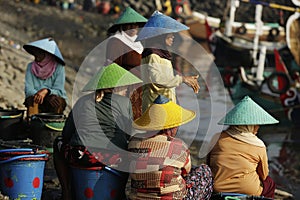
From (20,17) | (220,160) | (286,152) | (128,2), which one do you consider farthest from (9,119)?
(128,2)

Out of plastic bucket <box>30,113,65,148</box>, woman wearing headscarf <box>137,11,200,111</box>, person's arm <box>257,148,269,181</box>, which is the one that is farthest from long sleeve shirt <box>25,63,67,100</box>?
person's arm <box>257,148,269,181</box>

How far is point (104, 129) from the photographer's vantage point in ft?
14.8

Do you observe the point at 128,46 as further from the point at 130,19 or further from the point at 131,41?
the point at 130,19

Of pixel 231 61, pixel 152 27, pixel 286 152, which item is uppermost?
pixel 152 27

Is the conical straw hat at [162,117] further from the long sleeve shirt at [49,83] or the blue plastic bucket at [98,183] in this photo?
the long sleeve shirt at [49,83]

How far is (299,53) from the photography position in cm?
1516

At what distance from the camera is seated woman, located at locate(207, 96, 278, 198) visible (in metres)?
4.68

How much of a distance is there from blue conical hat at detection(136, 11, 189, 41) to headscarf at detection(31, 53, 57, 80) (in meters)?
1.50

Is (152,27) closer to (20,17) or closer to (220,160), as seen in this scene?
(220,160)

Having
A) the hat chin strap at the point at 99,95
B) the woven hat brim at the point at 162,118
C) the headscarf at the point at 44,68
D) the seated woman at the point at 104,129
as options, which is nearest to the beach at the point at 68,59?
the seated woman at the point at 104,129

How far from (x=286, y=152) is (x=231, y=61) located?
309 inches

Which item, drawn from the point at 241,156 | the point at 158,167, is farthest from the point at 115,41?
the point at 158,167

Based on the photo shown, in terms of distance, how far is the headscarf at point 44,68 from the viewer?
6.39 m

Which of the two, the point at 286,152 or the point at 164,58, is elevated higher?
the point at 164,58
